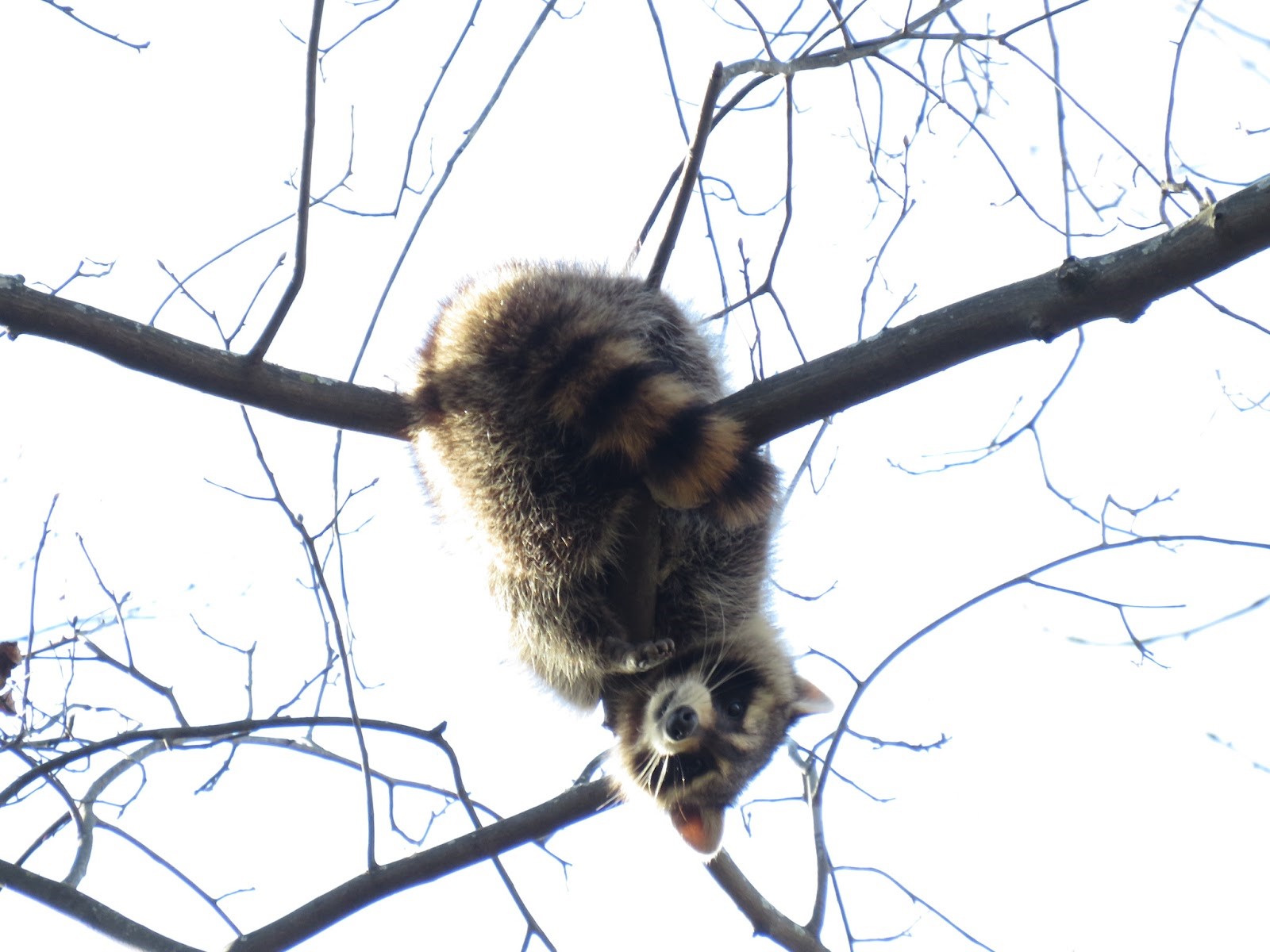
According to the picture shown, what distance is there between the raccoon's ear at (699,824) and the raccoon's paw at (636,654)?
0.49 metres

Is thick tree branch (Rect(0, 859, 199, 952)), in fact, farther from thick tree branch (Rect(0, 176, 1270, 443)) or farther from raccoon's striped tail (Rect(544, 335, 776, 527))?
raccoon's striped tail (Rect(544, 335, 776, 527))

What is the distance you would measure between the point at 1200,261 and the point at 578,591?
1990mm

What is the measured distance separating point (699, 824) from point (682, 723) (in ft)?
1.15

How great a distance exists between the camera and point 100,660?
3.70m

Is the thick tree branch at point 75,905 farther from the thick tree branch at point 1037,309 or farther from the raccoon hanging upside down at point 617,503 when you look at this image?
the thick tree branch at point 1037,309

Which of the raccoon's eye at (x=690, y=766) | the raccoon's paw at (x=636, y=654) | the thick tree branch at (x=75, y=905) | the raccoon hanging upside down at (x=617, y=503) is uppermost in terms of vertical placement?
the raccoon hanging upside down at (x=617, y=503)

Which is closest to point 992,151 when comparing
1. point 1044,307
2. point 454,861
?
point 1044,307

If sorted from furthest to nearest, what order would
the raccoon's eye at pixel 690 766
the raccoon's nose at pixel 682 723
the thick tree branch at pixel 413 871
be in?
the raccoon's eye at pixel 690 766 → the raccoon's nose at pixel 682 723 → the thick tree branch at pixel 413 871

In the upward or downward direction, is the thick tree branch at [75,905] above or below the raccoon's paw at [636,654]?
below

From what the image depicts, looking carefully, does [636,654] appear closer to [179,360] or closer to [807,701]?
[807,701]

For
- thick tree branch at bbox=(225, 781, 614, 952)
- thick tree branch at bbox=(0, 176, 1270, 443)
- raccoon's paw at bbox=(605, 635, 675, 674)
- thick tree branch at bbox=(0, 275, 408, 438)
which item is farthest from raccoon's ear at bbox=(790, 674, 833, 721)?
thick tree branch at bbox=(0, 275, 408, 438)

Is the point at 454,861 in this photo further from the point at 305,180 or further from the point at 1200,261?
the point at 1200,261

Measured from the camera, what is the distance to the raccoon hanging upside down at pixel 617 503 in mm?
3168

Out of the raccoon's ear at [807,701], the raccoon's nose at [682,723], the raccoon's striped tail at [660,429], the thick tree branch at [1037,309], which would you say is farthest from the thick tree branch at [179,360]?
the raccoon's ear at [807,701]
